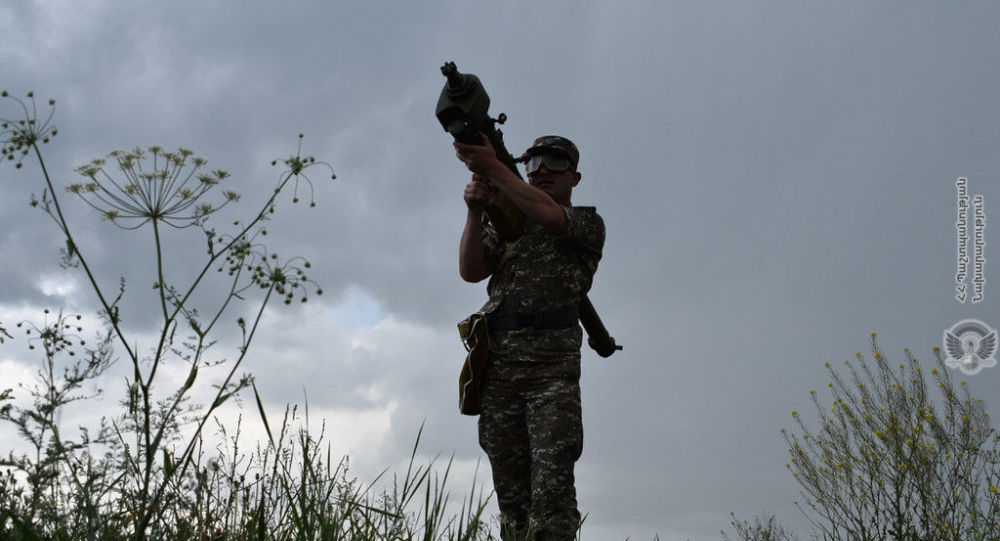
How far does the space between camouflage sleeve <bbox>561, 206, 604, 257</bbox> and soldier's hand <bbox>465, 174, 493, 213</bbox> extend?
418 mm

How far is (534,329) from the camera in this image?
181 inches

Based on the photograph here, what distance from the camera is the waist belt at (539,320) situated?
4590 mm

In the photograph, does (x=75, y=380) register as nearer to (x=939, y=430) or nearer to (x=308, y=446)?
(x=308, y=446)

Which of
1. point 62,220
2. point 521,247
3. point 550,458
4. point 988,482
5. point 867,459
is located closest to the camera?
point 62,220

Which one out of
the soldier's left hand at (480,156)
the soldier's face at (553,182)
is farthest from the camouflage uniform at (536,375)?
the soldier's left hand at (480,156)

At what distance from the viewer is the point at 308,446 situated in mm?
3127

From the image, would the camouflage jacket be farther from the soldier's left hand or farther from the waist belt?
the soldier's left hand

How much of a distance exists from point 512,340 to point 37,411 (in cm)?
270

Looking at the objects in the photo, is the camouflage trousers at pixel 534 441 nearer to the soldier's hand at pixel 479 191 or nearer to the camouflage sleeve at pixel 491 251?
the camouflage sleeve at pixel 491 251

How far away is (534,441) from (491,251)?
3.68ft

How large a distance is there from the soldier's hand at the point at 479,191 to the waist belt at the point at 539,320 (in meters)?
0.64

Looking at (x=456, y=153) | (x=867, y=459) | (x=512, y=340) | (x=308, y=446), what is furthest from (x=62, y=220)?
(x=867, y=459)

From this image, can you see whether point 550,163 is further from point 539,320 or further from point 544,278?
point 539,320

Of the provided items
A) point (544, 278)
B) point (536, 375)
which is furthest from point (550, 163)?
point (536, 375)
